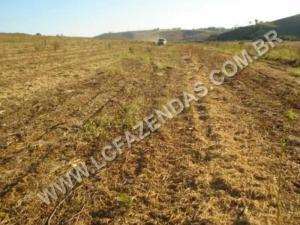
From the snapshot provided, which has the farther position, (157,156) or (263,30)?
(263,30)

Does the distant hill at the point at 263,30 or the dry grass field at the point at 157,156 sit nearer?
the dry grass field at the point at 157,156

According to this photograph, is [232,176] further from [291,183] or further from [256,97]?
[256,97]

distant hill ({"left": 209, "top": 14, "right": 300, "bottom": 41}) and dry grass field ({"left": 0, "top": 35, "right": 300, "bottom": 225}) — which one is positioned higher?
dry grass field ({"left": 0, "top": 35, "right": 300, "bottom": 225})

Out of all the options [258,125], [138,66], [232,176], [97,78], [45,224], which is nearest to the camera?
[45,224]

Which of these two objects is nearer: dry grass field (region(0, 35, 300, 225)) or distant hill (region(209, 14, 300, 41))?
dry grass field (region(0, 35, 300, 225))

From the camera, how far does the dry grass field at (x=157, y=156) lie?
563 cm

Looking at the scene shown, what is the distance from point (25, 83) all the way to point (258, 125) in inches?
372

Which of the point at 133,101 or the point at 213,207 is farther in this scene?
the point at 133,101

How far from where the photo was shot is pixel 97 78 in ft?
55.4

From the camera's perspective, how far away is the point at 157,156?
7.55 meters

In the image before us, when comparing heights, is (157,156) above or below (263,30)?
above

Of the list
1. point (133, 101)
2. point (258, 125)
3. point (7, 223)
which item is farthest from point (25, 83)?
point (7, 223)

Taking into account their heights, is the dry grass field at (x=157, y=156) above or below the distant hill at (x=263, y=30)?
above

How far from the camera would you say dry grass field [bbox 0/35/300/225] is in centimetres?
563
